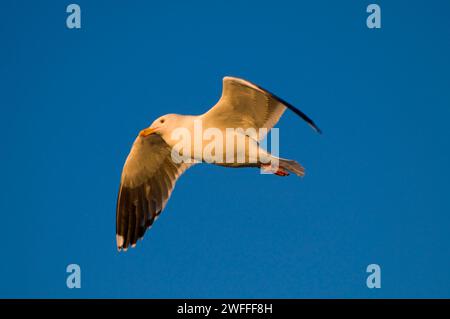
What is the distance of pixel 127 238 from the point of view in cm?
943

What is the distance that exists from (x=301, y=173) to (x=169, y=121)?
60.9 inches

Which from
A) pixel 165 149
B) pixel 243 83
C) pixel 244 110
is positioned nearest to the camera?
pixel 243 83

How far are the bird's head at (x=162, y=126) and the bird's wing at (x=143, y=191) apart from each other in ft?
2.50

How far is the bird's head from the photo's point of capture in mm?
8094

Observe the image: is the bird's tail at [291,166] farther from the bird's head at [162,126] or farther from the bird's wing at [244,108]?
the bird's head at [162,126]

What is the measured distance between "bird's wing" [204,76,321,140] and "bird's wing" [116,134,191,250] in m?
1.34

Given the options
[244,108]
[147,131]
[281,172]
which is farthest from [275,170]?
[147,131]

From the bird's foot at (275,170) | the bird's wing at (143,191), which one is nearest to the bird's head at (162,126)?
the bird's wing at (143,191)

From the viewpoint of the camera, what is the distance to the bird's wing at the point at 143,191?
9.16 meters

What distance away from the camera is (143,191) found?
368 inches

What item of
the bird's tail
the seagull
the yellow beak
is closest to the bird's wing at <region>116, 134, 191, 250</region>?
the seagull
